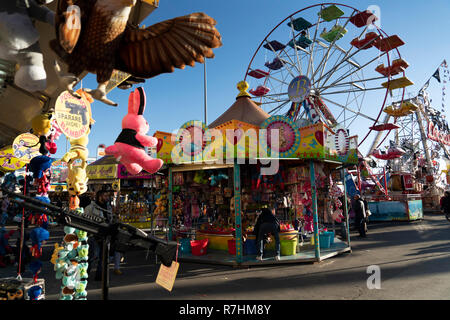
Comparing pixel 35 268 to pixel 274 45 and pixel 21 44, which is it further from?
pixel 274 45

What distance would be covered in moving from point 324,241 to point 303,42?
11655 mm

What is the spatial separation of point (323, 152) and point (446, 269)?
3626mm

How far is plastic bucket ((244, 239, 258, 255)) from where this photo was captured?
791cm

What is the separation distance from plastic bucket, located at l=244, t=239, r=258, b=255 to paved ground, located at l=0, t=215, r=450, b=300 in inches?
40.8

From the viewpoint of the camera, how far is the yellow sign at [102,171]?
577 inches

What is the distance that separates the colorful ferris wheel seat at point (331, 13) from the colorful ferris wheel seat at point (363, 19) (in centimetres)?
72

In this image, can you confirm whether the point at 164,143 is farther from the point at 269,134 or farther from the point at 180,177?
the point at 269,134

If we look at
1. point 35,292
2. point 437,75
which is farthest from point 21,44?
point 437,75

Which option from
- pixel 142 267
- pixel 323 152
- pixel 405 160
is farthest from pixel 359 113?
pixel 405 160

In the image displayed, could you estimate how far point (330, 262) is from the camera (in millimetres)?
7215

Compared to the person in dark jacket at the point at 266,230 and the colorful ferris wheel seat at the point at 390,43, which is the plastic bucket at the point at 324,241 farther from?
the colorful ferris wheel seat at the point at 390,43

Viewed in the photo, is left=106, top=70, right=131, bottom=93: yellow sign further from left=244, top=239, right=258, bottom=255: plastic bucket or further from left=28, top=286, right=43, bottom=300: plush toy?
left=244, top=239, right=258, bottom=255: plastic bucket

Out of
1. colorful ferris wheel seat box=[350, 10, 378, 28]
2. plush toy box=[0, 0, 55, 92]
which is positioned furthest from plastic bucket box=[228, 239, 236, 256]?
colorful ferris wheel seat box=[350, 10, 378, 28]

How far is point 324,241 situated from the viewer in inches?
352
